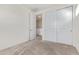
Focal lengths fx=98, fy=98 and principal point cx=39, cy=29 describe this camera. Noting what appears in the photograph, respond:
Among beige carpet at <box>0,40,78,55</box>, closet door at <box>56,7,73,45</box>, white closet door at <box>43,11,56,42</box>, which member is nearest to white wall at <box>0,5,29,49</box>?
beige carpet at <box>0,40,78,55</box>

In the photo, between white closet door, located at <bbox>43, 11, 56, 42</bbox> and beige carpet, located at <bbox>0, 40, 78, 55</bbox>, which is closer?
beige carpet, located at <bbox>0, 40, 78, 55</bbox>

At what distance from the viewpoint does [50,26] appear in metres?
4.83

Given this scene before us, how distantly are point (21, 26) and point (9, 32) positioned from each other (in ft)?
3.33

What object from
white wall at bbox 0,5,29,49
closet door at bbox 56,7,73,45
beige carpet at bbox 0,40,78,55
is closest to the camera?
beige carpet at bbox 0,40,78,55

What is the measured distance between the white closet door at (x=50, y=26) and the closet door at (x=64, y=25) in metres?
0.23

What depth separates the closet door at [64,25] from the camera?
3910 mm

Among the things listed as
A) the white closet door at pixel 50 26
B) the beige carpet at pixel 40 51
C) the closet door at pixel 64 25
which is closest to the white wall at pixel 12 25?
the beige carpet at pixel 40 51

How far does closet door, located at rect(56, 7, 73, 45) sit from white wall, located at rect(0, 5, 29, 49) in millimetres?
1534

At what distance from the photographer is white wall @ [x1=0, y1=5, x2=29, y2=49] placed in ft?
9.70

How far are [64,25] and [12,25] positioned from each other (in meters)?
2.17

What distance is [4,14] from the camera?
118 inches

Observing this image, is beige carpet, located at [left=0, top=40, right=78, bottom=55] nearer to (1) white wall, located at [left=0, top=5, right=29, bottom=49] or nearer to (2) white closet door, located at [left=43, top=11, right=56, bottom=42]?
(1) white wall, located at [left=0, top=5, right=29, bottom=49]

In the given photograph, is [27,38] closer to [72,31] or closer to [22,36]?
[22,36]

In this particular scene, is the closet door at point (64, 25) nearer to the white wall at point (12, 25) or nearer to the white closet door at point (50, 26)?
the white closet door at point (50, 26)
